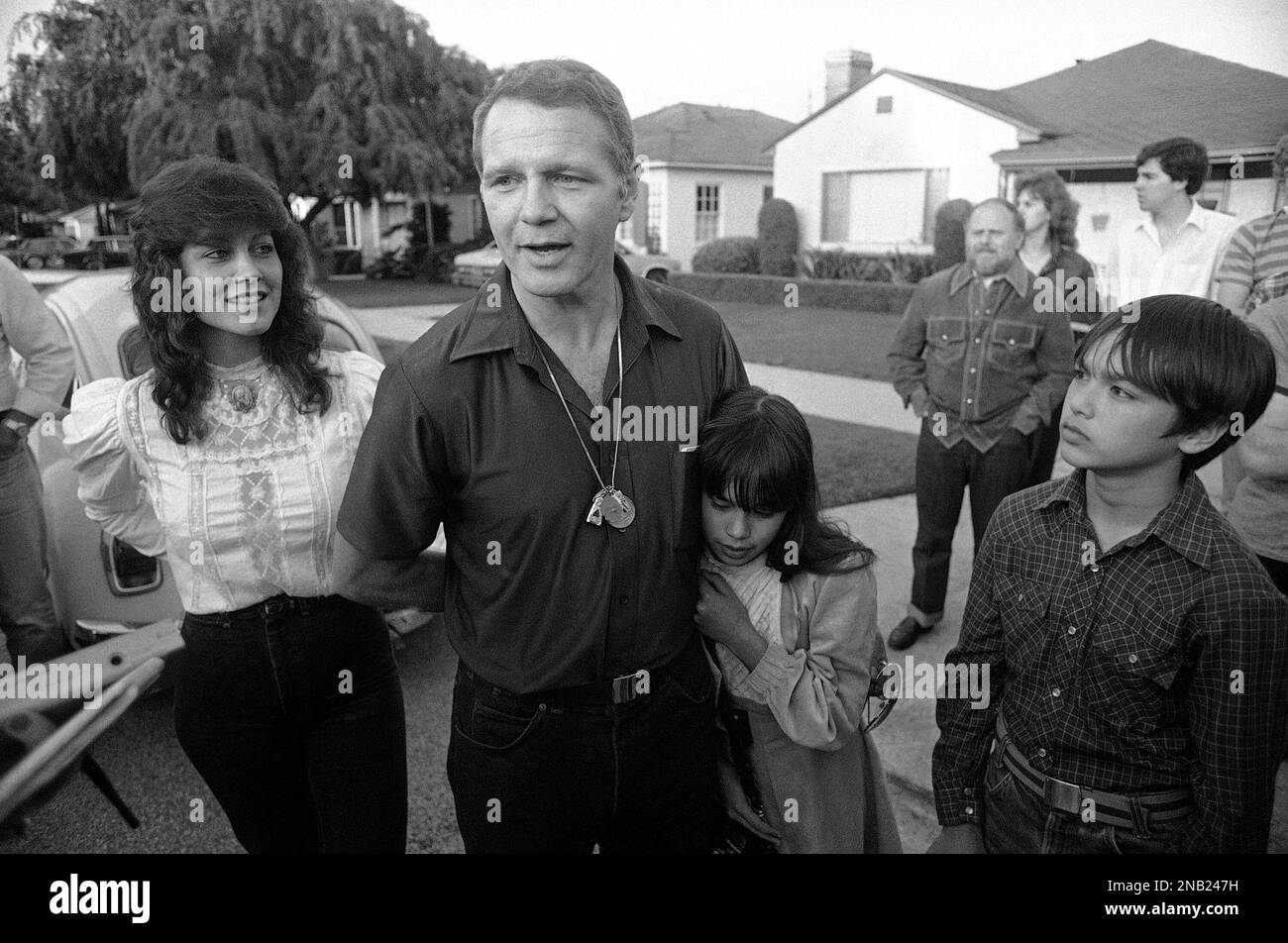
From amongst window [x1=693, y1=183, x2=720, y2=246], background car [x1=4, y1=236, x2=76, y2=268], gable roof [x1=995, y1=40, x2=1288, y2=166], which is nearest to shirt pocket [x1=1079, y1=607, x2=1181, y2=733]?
gable roof [x1=995, y1=40, x2=1288, y2=166]

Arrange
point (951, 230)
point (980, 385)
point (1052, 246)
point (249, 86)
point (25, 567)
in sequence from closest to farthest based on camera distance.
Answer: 1. point (25, 567)
2. point (980, 385)
3. point (1052, 246)
4. point (249, 86)
5. point (951, 230)

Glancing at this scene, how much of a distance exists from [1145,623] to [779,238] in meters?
20.1

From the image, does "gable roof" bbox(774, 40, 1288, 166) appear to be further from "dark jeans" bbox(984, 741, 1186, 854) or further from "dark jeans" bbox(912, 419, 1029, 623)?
"dark jeans" bbox(984, 741, 1186, 854)

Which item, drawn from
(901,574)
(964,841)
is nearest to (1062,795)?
(964,841)

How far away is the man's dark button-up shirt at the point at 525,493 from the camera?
1.60 meters

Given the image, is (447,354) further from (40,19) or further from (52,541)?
(40,19)

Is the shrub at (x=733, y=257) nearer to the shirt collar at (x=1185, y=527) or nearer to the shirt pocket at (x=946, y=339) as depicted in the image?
the shirt pocket at (x=946, y=339)

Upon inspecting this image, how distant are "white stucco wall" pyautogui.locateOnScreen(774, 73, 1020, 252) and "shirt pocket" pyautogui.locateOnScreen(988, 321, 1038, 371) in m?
14.4

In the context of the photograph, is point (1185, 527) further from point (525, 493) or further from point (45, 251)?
point (45, 251)

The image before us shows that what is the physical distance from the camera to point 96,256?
12.6 meters

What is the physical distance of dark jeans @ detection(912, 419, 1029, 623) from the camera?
12.8 feet

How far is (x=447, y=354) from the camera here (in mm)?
1600

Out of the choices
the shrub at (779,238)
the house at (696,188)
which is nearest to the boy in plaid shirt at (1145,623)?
the shrub at (779,238)

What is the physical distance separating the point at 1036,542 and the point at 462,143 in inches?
531
